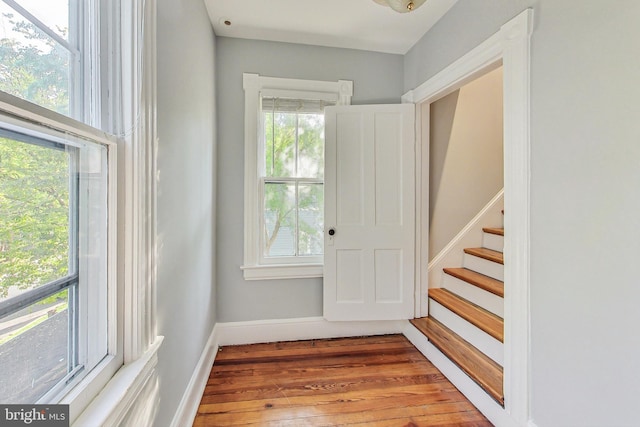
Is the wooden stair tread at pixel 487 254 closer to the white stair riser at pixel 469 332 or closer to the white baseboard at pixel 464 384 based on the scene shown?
the white stair riser at pixel 469 332

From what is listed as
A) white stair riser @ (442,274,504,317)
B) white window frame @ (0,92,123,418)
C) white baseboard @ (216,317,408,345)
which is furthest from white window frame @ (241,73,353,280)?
white window frame @ (0,92,123,418)

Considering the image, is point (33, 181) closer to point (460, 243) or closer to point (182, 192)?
point (182, 192)

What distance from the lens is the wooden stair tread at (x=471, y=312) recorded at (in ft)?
5.62

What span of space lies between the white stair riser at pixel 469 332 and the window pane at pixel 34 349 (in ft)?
6.75

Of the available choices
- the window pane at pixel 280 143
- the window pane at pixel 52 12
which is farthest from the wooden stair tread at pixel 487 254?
the window pane at pixel 52 12

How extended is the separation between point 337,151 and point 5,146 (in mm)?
1941

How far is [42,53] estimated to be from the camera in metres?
0.64

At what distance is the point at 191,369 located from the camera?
1.54 meters

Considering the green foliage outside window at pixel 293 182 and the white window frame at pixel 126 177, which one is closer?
the white window frame at pixel 126 177

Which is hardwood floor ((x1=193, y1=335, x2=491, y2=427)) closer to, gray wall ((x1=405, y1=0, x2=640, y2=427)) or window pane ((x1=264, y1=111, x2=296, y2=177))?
gray wall ((x1=405, y1=0, x2=640, y2=427))

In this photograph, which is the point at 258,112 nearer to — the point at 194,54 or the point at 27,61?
the point at 194,54

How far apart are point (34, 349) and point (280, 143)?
1991mm

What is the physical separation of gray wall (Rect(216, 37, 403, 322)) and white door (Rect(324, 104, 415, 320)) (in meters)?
0.29

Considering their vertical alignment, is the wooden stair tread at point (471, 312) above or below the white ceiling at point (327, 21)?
below
